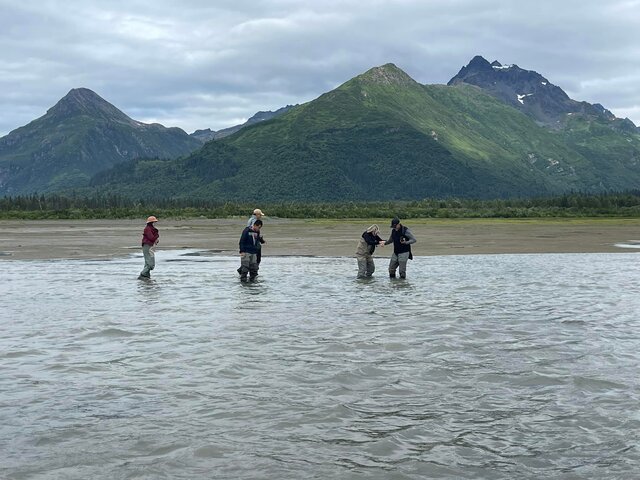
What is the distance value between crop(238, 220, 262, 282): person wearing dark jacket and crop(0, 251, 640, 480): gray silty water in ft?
11.9

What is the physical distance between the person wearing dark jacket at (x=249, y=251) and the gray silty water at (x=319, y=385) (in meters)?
3.63

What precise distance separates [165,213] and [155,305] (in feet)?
343

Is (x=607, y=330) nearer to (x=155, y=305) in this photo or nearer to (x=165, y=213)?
(x=155, y=305)

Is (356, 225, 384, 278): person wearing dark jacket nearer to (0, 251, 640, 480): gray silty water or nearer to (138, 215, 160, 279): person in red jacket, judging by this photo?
(0, 251, 640, 480): gray silty water

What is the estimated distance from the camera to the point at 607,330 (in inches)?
581

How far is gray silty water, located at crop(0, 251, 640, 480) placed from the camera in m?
7.37

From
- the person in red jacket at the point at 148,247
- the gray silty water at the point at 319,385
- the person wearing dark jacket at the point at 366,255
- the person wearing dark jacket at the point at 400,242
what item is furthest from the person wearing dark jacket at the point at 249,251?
the person wearing dark jacket at the point at 400,242

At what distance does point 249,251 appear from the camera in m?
24.8

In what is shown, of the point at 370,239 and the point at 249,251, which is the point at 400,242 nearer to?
the point at 370,239

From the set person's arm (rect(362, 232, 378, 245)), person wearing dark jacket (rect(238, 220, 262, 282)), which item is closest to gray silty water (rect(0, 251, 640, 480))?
person wearing dark jacket (rect(238, 220, 262, 282))

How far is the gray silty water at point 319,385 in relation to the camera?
737 cm

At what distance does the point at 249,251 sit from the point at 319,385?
580 inches

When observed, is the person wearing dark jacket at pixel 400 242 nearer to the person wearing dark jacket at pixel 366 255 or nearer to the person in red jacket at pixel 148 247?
the person wearing dark jacket at pixel 366 255

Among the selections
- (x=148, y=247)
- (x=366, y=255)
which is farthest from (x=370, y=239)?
(x=148, y=247)
